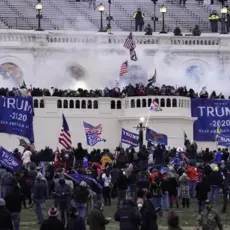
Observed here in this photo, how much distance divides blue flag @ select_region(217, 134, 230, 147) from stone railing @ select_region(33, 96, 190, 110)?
2.73m

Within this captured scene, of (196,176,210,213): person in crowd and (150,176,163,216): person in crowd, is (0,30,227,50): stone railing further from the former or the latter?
(196,176,210,213): person in crowd

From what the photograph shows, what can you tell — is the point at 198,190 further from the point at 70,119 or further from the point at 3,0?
the point at 3,0

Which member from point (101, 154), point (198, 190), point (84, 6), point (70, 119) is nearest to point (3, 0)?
point (84, 6)

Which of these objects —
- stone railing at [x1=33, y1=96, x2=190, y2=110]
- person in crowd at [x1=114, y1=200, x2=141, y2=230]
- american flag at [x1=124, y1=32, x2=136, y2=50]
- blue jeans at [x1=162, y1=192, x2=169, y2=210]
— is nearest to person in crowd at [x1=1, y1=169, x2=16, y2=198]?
blue jeans at [x1=162, y1=192, x2=169, y2=210]

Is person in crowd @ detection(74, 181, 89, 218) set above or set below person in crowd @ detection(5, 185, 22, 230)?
above

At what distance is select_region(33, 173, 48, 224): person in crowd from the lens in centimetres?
3741

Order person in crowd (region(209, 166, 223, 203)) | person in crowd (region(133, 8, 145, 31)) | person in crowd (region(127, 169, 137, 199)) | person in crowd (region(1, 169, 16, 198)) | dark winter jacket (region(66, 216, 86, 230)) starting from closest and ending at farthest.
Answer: dark winter jacket (region(66, 216, 86, 230)) < person in crowd (region(1, 169, 16, 198)) < person in crowd (region(209, 166, 223, 203)) < person in crowd (region(127, 169, 137, 199)) < person in crowd (region(133, 8, 145, 31))

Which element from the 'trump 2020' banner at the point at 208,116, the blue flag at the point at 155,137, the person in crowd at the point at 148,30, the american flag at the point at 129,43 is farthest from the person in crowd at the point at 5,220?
the person in crowd at the point at 148,30

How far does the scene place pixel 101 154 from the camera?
52344 mm

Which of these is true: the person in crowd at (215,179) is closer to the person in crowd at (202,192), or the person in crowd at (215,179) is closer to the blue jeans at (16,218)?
the person in crowd at (202,192)

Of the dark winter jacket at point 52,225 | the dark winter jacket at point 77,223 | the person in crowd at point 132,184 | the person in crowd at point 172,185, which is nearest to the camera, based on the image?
the dark winter jacket at point 52,225

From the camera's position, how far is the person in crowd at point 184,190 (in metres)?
43.7

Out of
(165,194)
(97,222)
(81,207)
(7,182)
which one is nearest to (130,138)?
(165,194)

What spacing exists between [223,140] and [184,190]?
14.4 metres
